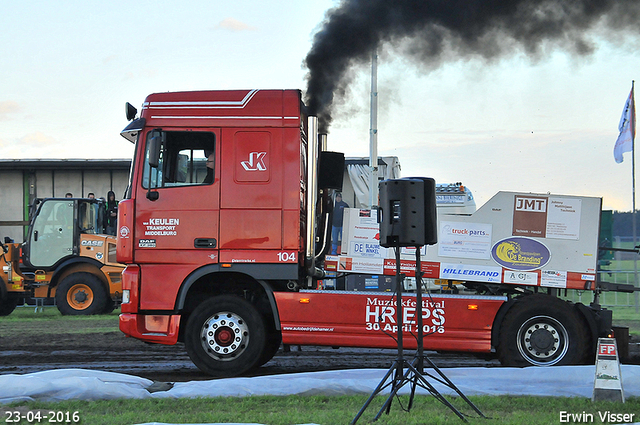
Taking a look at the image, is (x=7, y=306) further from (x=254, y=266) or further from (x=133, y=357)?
(x=254, y=266)

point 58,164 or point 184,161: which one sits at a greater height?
point 58,164


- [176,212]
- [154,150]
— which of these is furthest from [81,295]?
[154,150]

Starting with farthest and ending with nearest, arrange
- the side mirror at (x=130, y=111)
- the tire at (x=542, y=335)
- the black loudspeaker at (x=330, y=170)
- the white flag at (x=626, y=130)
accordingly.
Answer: the white flag at (x=626, y=130) → the black loudspeaker at (x=330, y=170) → the side mirror at (x=130, y=111) → the tire at (x=542, y=335)

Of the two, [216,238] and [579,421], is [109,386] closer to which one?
[216,238]

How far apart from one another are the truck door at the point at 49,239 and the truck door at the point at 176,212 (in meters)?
8.93

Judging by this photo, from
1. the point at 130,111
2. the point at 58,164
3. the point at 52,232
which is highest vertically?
the point at 58,164

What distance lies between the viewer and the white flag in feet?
62.3

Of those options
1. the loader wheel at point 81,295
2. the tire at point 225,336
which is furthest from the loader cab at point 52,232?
the tire at point 225,336

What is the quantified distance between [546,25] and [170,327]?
258 inches

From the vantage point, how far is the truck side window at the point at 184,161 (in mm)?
8133

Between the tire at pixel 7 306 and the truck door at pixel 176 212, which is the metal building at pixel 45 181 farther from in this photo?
the truck door at pixel 176 212

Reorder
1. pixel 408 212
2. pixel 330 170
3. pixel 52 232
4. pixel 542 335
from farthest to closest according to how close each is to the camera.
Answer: pixel 52 232
pixel 330 170
pixel 542 335
pixel 408 212

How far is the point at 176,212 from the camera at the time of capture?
8.08 metres

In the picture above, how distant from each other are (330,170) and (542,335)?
3.38 meters
